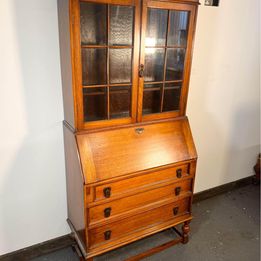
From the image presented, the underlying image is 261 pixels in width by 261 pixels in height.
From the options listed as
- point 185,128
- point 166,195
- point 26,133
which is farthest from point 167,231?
point 26,133

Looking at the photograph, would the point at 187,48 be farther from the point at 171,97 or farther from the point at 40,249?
the point at 40,249

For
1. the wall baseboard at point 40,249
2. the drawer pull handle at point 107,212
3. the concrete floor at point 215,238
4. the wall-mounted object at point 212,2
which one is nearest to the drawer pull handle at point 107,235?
the drawer pull handle at point 107,212

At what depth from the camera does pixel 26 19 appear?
141 cm

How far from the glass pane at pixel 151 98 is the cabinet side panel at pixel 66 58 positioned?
47 centimetres

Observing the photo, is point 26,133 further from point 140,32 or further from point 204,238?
point 204,238

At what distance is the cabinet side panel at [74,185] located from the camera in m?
1.51

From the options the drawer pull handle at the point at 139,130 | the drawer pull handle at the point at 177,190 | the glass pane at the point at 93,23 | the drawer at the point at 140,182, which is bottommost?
the drawer pull handle at the point at 177,190

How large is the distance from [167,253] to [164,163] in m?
0.76

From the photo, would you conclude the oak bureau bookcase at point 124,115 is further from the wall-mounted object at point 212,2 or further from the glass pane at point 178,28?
the wall-mounted object at point 212,2

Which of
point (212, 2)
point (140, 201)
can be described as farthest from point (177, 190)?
point (212, 2)

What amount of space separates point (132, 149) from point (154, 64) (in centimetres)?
55

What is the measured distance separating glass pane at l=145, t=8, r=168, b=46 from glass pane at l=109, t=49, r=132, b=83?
0.49 feet

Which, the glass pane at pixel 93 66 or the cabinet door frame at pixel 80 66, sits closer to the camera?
the cabinet door frame at pixel 80 66

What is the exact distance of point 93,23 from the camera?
1.38 m
